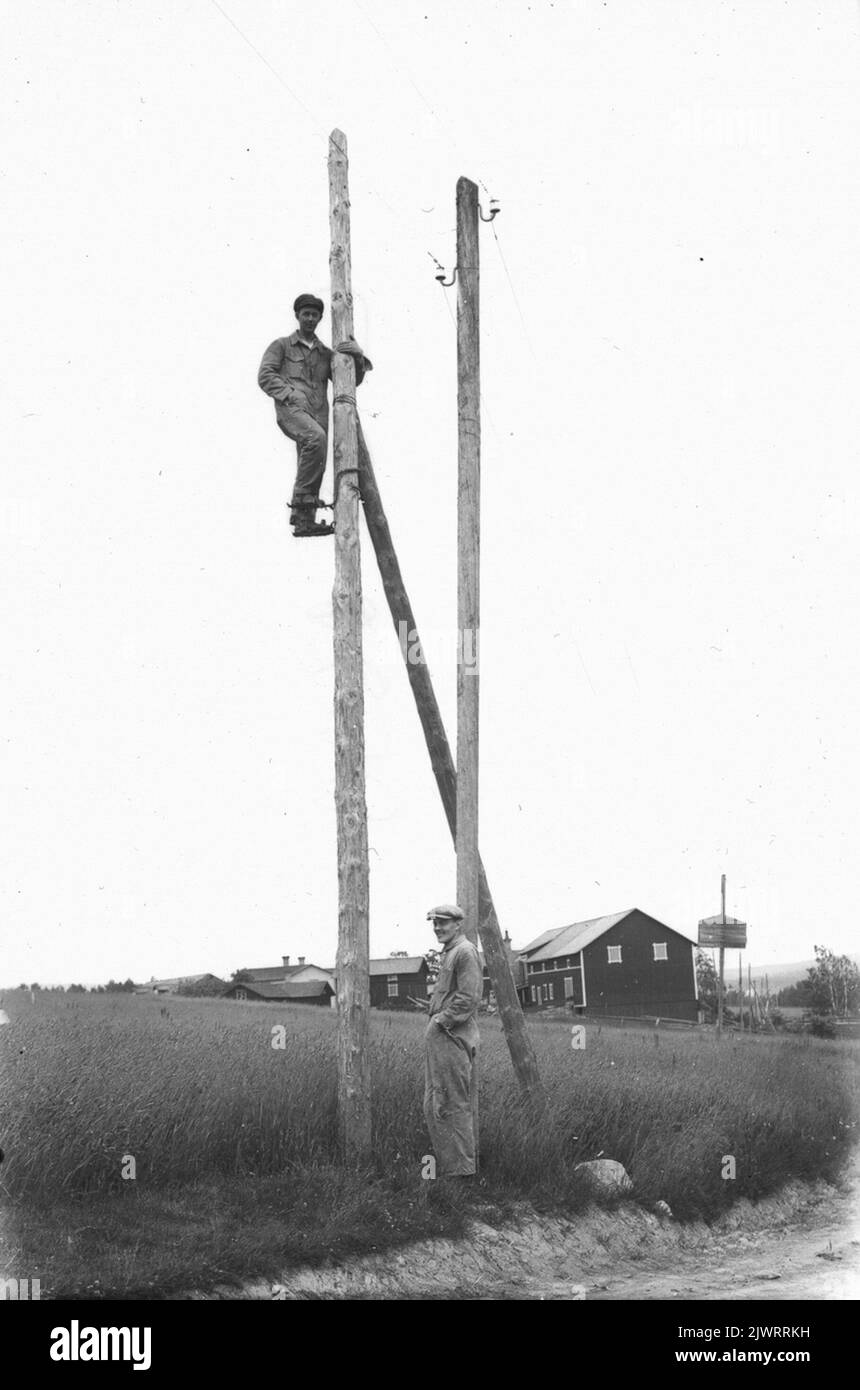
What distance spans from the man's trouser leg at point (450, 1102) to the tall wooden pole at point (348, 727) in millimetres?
438

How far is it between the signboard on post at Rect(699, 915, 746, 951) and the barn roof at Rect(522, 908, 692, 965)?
64.3 feet

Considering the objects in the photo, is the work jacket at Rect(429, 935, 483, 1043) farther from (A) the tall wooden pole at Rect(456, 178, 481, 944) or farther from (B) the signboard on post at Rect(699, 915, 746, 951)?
(B) the signboard on post at Rect(699, 915, 746, 951)

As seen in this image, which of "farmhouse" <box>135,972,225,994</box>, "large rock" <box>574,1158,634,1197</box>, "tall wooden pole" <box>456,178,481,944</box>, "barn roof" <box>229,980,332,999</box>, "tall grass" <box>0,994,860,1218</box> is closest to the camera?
"tall grass" <box>0,994,860,1218</box>

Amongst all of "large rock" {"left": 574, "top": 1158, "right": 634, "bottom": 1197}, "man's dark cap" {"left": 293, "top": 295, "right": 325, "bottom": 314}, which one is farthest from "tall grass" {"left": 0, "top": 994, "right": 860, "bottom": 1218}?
"man's dark cap" {"left": 293, "top": 295, "right": 325, "bottom": 314}

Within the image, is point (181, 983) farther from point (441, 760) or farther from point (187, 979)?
point (441, 760)

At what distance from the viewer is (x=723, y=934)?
1966 centimetres

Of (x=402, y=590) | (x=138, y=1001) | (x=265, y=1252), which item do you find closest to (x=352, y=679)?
(x=402, y=590)

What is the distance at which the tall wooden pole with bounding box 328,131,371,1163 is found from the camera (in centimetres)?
846

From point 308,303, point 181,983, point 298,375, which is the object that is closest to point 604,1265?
point 298,375

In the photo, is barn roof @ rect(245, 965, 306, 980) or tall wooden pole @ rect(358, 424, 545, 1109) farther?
barn roof @ rect(245, 965, 306, 980)

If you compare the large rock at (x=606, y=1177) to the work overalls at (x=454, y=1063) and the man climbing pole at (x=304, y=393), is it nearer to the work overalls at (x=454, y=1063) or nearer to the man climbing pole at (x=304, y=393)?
the work overalls at (x=454, y=1063)

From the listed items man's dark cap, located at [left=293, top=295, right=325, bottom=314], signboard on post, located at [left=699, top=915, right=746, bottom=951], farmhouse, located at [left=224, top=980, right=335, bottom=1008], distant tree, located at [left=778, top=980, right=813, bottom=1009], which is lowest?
farmhouse, located at [left=224, top=980, right=335, bottom=1008]

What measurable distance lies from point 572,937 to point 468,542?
32826 millimetres

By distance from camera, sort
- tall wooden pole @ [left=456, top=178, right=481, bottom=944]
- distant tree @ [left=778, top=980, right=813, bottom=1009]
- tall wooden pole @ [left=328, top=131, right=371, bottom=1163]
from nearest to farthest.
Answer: tall wooden pole @ [left=328, top=131, right=371, bottom=1163] < tall wooden pole @ [left=456, top=178, right=481, bottom=944] < distant tree @ [left=778, top=980, right=813, bottom=1009]
